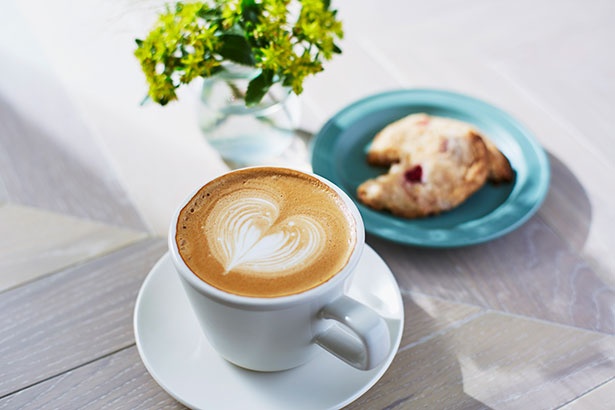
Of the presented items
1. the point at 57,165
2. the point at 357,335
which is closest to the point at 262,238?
the point at 357,335

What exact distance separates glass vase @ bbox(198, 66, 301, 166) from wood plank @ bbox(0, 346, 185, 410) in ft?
1.38

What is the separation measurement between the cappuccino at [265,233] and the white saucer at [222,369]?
13 centimetres

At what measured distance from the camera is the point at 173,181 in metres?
1.03

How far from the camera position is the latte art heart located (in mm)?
684

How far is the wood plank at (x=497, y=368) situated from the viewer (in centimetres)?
74

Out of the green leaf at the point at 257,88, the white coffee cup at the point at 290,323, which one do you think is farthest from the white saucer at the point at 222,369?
the green leaf at the point at 257,88

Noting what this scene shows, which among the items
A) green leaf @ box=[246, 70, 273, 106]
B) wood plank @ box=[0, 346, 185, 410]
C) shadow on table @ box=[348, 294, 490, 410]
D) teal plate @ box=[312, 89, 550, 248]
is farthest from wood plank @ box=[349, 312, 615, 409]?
green leaf @ box=[246, 70, 273, 106]

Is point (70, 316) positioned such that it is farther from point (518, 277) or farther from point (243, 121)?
point (518, 277)

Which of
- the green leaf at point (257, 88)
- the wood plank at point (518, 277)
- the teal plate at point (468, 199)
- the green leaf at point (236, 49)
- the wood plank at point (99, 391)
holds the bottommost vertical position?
the wood plank at point (99, 391)

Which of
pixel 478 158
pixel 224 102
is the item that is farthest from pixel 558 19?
pixel 224 102

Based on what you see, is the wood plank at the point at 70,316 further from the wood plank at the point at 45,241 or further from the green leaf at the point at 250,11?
the green leaf at the point at 250,11

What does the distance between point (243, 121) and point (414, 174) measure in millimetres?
295

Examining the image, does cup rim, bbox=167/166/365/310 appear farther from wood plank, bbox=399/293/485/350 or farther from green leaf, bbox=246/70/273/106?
green leaf, bbox=246/70/273/106

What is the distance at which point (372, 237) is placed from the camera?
3.10 feet
